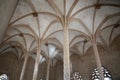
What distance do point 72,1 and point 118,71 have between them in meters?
9.28

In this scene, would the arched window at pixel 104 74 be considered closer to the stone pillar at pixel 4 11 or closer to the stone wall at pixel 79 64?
the stone wall at pixel 79 64

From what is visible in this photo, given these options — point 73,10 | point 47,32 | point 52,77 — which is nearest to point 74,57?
point 52,77

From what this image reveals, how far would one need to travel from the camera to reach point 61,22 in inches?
467

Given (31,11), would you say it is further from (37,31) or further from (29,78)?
(29,78)

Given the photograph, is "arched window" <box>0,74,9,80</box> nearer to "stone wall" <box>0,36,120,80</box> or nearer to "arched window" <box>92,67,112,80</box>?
"stone wall" <box>0,36,120,80</box>

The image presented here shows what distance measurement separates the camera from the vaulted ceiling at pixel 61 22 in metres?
12.2

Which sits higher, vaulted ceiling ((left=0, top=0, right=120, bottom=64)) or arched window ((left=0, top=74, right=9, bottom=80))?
vaulted ceiling ((left=0, top=0, right=120, bottom=64))

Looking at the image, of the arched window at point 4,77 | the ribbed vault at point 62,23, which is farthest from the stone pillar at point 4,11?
the arched window at point 4,77

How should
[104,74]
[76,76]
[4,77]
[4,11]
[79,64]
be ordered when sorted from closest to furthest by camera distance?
[4,11] → [104,74] → [76,76] → [79,64] → [4,77]

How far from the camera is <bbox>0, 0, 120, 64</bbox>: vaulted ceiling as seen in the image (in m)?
12.2

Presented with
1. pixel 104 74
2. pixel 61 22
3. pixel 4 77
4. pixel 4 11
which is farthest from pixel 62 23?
pixel 4 77

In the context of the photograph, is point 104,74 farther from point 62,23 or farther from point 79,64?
point 62,23

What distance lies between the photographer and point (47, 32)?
588 inches

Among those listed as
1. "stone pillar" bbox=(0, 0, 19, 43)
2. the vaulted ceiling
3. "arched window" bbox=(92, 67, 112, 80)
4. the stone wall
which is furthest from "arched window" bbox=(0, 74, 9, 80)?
A: "stone pillar" bbox=(0, 0, 19, 43)
